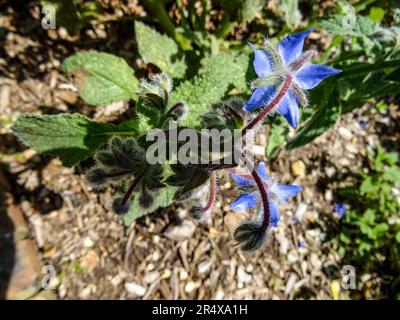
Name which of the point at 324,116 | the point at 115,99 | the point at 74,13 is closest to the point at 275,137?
the point at 324,116

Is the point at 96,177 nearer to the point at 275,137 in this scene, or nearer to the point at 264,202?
the point at 264,202

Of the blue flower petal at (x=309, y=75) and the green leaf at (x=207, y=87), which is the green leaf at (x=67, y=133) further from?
the blue flower petal at (x=309, y=75)

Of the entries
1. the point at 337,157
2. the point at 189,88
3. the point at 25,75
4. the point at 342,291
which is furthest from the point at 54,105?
the point at 342,291

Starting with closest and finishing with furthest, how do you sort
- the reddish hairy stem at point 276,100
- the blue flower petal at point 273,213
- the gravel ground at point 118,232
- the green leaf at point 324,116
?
the reddish hairy stem at point 276,100, the blue flower petal at point 273,213, the green leaf at point 324,116, the gravel ground at point 118,232

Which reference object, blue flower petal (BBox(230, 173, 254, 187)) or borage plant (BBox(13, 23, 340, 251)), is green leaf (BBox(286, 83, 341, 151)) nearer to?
borage plant (BBox(13, 23, 340, 251))

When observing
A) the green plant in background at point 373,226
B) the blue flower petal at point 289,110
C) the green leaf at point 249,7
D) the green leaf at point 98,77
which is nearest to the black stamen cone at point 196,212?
the blue flower petal at point 289,110

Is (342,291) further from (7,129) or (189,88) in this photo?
(7,129)
